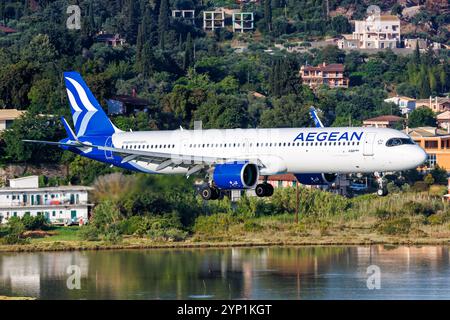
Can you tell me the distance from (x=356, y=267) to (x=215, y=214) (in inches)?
1140

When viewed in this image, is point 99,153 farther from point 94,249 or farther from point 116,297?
point 94,249

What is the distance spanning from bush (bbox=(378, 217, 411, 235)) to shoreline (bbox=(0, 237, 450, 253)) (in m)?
2.63

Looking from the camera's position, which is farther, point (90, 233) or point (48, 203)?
point (48, 203)

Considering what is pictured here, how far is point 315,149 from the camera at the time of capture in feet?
377

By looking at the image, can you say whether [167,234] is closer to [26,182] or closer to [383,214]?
[26,182]

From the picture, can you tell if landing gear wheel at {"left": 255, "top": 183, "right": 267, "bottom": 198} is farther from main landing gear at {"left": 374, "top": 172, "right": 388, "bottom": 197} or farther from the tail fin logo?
the tail fin logo

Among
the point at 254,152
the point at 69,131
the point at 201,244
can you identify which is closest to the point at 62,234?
the point at 201,244

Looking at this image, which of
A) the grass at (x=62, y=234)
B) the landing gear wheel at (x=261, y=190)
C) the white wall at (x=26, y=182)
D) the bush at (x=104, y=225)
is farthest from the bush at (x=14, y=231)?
the landing gear wheel at (x=261, y=190)

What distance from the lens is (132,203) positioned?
17125cm

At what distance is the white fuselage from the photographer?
11356 centimetres

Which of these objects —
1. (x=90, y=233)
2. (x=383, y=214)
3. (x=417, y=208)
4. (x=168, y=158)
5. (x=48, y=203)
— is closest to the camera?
(x=168, y=158)

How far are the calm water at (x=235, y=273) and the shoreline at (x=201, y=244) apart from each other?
167cm

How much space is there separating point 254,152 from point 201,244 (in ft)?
163

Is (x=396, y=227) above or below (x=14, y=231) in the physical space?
below
